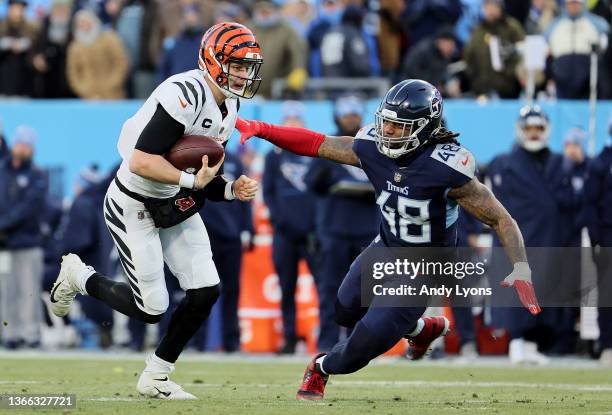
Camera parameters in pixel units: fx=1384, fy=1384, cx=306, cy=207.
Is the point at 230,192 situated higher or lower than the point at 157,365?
higher

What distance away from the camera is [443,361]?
11344 mm

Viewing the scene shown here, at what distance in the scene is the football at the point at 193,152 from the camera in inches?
272

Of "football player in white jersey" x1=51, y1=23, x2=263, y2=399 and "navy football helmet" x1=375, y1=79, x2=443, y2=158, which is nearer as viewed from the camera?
"navy football helmet" x1=375, y1=79, x2=443, y2=158

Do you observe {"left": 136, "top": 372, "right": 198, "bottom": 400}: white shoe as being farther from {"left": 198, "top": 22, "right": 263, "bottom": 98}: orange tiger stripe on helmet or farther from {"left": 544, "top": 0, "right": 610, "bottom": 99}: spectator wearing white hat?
{"left": 544, "top": 0, "right": 610, "bottom": 99}: spectator wearing white hat

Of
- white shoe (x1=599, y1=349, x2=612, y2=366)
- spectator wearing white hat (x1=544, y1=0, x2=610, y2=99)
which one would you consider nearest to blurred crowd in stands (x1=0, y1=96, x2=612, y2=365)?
white shoe (x1=599, y1=349, x2=612, y2=366)

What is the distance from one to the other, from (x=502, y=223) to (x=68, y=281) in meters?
2.42

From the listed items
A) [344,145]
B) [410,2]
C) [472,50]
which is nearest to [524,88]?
[472,50]

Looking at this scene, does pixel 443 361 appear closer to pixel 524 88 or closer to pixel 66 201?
pixel 524 88

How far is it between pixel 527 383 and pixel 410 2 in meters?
6.73

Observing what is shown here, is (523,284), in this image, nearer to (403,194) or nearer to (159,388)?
(403,194)

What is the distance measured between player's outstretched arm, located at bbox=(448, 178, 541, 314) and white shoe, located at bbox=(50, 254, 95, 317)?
2088 millimetres

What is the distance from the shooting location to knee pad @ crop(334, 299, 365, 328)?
7.35 m

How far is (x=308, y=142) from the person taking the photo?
7.38m

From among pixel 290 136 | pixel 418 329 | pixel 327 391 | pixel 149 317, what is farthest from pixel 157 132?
pixel 327 391
